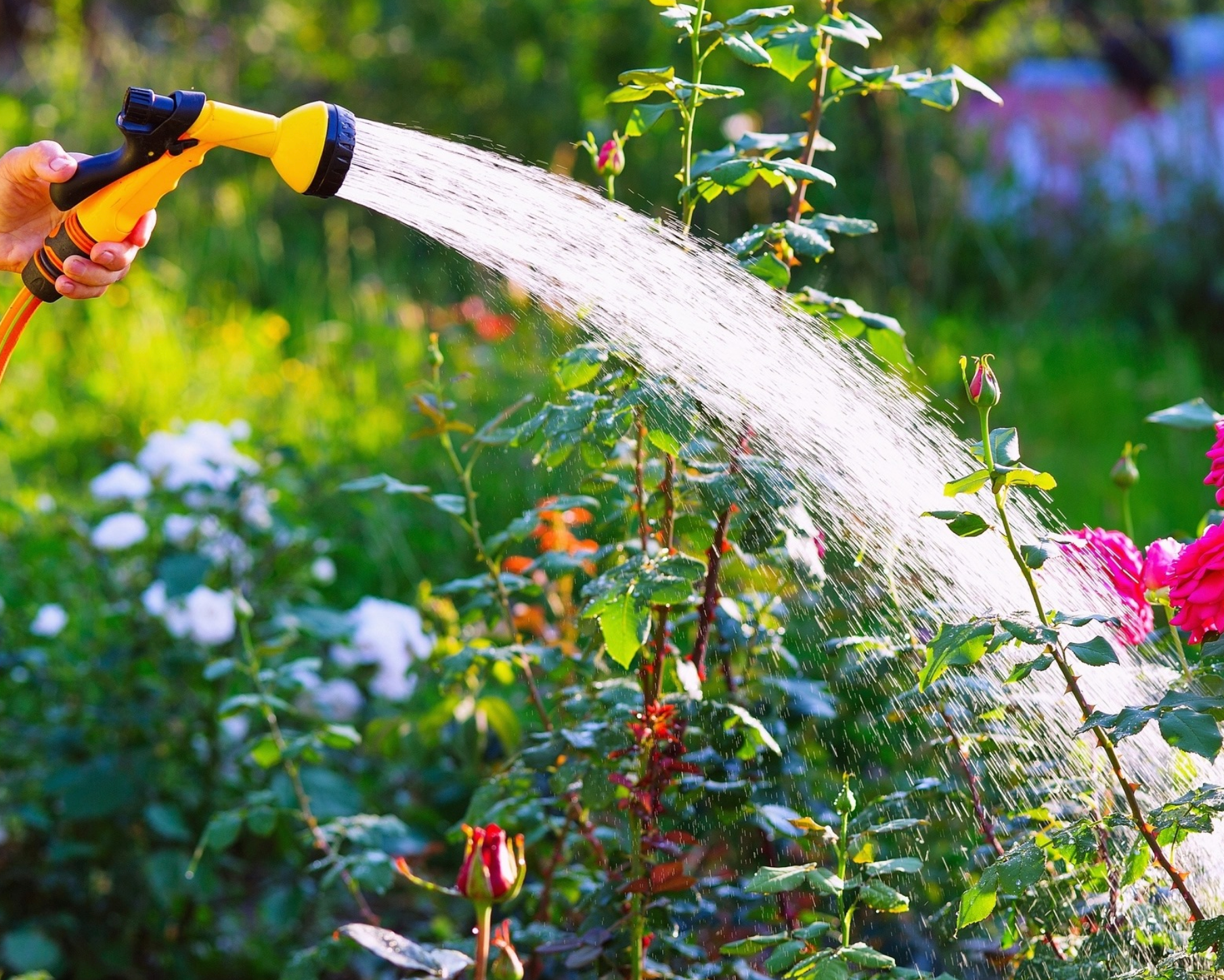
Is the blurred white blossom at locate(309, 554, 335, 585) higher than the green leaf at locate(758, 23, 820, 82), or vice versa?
the green leaf at locate(758, 23, 820, 82)

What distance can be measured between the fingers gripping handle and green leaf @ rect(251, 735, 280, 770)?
0.63 m

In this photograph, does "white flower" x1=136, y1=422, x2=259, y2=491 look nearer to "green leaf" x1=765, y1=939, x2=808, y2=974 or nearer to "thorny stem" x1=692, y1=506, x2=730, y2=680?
"thorny stem" x1=692, y1=506, x2=730, y2=680

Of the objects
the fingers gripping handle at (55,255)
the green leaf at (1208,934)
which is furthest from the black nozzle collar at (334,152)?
the green leaf at (1208,934)

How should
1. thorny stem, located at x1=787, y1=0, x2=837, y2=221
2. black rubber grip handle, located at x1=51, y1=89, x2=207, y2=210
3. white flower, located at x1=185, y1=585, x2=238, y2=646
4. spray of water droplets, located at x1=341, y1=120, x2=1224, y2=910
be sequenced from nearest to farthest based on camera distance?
black rubber grip handle, located at x1=51, y1=89, x2=207, y2=210 < spray of water droplets, located at x1=341, y1=120, x2=1224, y2=910 < thorny stem, located at x1=787, y1=0, x2=837, y2=221 < white flower, located at x1=185, y1=585, x2=238, y2=646

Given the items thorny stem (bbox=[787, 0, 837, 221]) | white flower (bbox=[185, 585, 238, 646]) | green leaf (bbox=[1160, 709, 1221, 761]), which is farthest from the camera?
white flower (bbox=[185, 585, 238, 646])

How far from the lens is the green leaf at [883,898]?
3.54 ft

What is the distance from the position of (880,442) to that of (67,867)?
4.73 ft

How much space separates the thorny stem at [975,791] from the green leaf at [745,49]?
0.62m

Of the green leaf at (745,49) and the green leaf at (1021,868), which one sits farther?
the green leaf at (745,49)

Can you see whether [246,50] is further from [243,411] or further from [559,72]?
[243,411]

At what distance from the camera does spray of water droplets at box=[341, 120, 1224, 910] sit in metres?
1.25

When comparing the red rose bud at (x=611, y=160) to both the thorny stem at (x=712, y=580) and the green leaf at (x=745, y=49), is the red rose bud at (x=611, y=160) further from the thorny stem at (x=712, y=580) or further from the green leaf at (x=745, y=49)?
the thorny stem at (x=712, y=580)

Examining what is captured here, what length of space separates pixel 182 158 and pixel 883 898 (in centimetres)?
86

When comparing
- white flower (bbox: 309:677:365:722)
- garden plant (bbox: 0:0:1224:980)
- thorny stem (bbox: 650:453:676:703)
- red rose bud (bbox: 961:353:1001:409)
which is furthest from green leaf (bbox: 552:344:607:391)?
white flower (bbox: 309:677:365:722)
